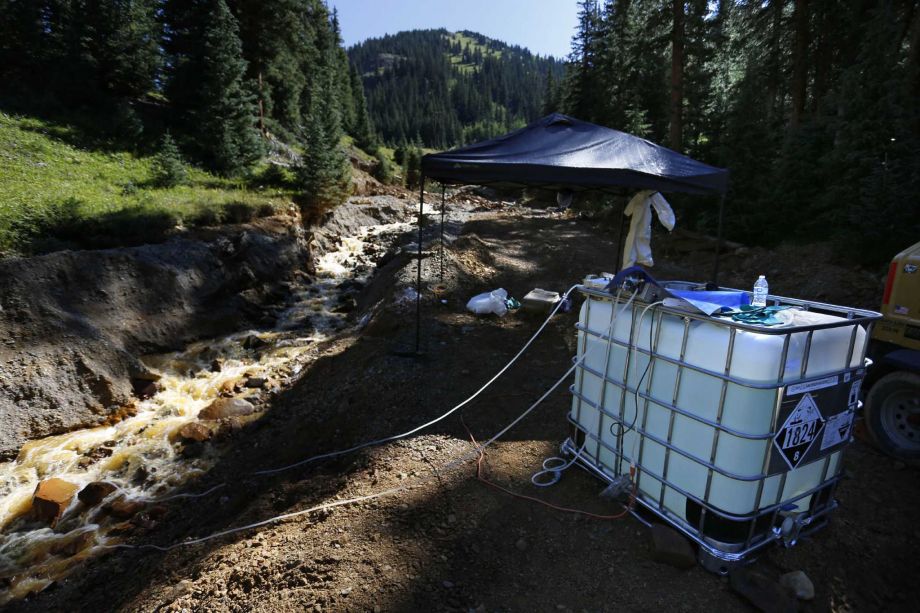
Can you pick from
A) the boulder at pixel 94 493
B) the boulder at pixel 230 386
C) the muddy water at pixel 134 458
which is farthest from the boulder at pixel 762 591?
the boulder at pixel 230 386

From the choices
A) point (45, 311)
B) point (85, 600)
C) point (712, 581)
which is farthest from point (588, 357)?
point (45, 311)

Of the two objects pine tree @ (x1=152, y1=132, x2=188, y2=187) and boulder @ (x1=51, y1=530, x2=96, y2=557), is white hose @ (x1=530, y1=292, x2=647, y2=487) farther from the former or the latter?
pine tree @ (x1=152, y1=132, x2=188, y2=187)

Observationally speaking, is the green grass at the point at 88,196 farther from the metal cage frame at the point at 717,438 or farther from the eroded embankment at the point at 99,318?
the metal cage frame at the point at 717,438

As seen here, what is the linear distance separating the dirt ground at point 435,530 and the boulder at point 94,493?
1.23 metres

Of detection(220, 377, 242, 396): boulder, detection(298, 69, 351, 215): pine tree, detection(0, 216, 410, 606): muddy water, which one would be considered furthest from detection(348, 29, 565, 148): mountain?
detection(220, 377, 242, 396): boulder

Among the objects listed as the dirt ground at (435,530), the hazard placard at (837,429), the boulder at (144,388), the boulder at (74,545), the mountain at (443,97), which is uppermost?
the mountain at (443,97)

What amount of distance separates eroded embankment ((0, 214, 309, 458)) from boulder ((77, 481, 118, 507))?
1.79 meters

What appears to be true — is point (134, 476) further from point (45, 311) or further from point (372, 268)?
point (372, 268)

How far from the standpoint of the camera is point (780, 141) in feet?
52.7

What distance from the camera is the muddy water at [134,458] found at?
5285 mm

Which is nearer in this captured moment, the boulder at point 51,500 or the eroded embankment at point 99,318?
the boulder at point 51,500

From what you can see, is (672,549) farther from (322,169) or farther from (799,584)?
(322,169)

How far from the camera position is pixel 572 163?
575 cm

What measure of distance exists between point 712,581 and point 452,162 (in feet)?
16.7
